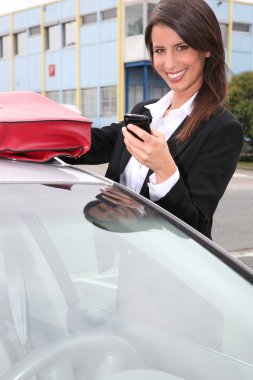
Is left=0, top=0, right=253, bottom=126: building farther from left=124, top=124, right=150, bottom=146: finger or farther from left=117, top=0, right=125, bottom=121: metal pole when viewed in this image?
left=124, top=124, right=150, bottom=146: finger

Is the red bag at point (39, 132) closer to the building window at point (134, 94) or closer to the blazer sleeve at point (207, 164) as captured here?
the blazer sleeve at point (207, 164)

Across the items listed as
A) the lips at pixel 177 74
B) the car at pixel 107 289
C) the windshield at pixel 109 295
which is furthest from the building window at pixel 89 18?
the windshield at pixel 109 295

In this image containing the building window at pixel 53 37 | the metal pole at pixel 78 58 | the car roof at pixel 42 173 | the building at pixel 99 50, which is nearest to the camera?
the car roof at pixel 42 173

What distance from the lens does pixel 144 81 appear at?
26.1 meters

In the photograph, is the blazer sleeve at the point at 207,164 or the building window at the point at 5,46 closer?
the blazer sleeve at the point at 207,164

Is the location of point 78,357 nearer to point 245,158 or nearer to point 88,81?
point 245,158

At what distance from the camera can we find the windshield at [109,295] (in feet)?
4.58

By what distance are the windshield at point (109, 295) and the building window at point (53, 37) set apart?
29115mm

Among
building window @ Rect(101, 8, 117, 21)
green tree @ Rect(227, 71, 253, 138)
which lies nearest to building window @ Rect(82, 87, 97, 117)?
building window @ Rect(101, 8, 117, 21)

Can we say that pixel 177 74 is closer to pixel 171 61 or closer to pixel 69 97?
pixel 171 61

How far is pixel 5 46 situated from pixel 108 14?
29.9ft

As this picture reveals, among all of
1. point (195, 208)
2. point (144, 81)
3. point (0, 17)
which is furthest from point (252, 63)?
point (195, 208)

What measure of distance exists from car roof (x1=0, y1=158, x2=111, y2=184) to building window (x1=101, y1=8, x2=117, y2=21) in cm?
2592

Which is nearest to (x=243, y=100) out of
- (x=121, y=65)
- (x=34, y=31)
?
(x=121, y=65)
